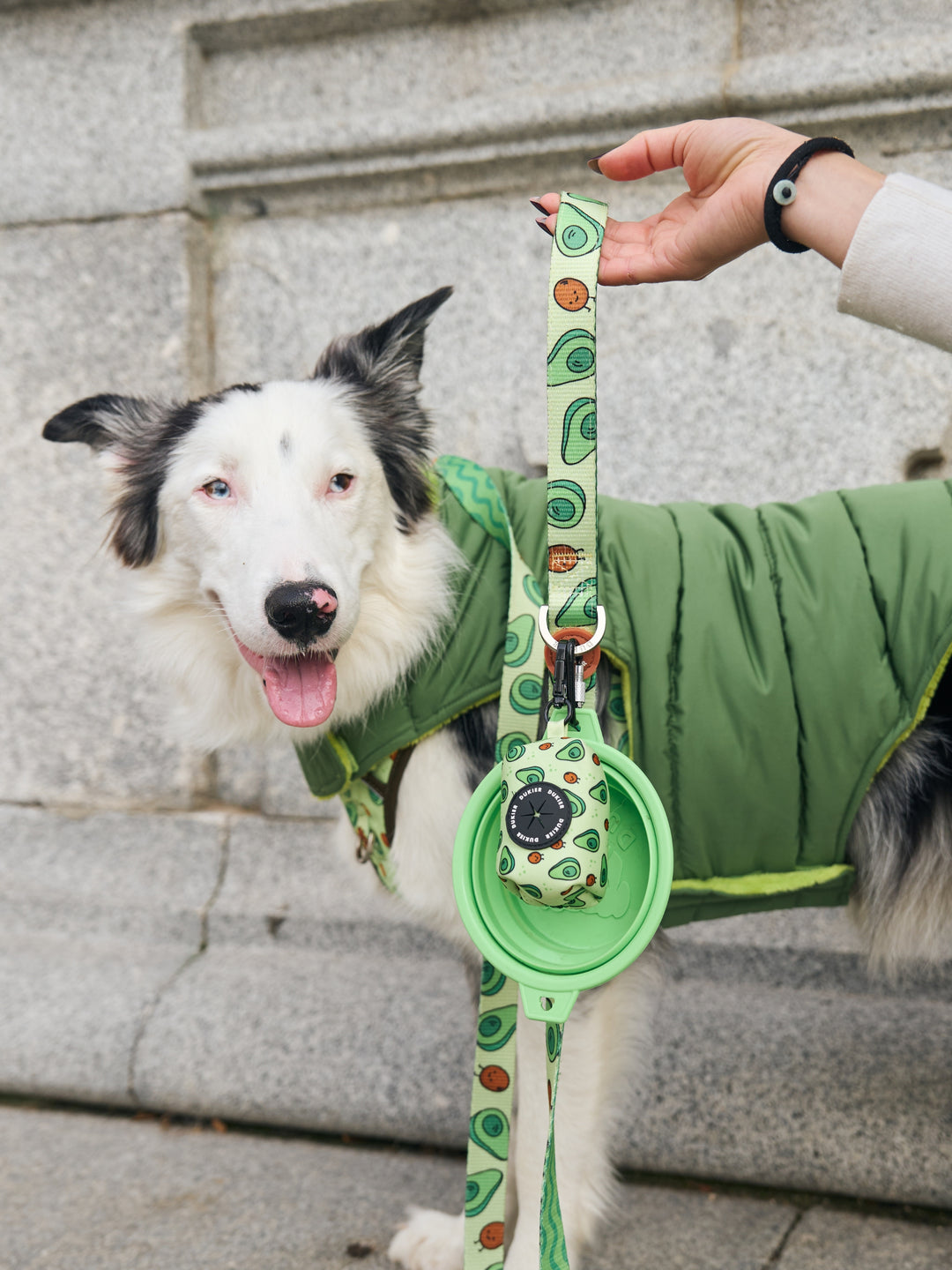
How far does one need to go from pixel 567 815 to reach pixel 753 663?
0.73m

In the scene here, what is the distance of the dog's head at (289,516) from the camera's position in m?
1.65

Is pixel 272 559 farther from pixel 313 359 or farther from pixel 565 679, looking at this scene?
pixel 313 359

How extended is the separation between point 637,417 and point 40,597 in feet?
6.80

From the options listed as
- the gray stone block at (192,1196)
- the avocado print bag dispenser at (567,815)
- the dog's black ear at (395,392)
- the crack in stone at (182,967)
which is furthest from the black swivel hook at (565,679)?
the crack in stone at (182,967)

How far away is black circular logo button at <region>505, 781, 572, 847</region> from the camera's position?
1.17m

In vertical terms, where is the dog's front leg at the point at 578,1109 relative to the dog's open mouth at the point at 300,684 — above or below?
below

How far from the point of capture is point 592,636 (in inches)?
48.2

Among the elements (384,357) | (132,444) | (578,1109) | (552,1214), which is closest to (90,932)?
(132,444)

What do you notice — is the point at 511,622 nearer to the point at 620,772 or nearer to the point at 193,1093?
the point at 620,772

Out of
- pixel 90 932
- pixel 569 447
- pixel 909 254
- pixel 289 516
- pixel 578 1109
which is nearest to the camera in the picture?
pixel 909 254

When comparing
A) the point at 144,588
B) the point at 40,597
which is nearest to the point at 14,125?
the point at 40,597

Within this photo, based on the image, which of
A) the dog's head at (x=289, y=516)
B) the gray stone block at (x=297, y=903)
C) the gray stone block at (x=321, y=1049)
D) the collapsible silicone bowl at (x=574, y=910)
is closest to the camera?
the collapsible silicone bowl at (x=574, y=910)

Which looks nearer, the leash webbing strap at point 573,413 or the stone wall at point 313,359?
the leash webbing strap at point 573,413

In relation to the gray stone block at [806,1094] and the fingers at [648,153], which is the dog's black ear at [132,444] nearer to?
the fingers at [648,153]
